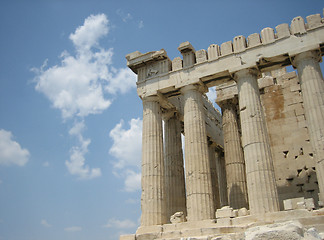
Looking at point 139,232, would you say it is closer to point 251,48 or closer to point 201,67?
point 201,67

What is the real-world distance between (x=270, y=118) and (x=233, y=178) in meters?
5.62

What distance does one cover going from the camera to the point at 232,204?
67.9ft

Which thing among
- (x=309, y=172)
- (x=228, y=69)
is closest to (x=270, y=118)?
(x=309, y=172)

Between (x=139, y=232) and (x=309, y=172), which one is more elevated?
(x=309, y=172)

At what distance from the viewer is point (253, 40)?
19516 millimetres

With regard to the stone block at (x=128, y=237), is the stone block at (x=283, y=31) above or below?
above

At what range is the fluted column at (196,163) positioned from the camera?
687 inches

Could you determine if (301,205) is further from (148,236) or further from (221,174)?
(221,174)

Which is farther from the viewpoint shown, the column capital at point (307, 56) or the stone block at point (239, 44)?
the stone block at point (239, 44)

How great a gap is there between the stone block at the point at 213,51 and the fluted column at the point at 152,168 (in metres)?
4.22

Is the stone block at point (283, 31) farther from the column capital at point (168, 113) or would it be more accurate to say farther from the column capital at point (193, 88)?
the column capital at point (168, 113)

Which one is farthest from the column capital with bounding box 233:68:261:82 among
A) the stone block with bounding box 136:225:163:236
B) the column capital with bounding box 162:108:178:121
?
the stone block with bounding box 136:225:163:236

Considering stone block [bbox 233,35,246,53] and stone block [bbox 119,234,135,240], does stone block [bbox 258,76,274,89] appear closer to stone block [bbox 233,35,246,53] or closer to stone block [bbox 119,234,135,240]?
stone block [bbox 233,35,246,53]

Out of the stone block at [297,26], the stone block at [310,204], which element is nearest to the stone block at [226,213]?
the stone block at [310,204]
